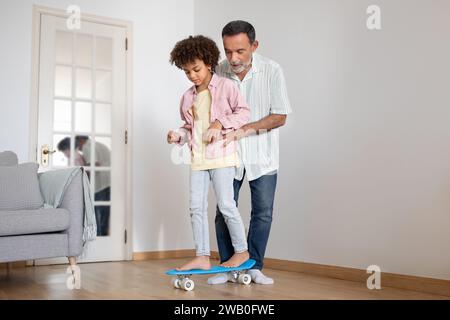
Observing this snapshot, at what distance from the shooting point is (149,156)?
178 inches

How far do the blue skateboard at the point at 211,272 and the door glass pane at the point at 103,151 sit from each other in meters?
Answer: 1.86

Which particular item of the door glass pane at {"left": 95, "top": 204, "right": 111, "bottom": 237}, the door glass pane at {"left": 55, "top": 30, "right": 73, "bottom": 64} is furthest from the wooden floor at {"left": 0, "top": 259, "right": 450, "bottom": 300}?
the door glass pane at {"left": 55, "top": 30, "right": 73, "bottom": 64}

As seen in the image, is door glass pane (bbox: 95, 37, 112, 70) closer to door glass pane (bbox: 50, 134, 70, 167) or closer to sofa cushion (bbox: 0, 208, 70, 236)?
door glass pane (bbox: 50, 134, 70, 167)

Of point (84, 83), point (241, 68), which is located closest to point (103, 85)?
point (84, 83)

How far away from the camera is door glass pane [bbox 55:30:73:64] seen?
13.7 ft

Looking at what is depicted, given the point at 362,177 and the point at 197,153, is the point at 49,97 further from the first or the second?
the point at 362,177

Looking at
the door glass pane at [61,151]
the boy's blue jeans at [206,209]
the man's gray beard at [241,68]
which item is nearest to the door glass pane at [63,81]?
the door glass pane at [61,151]

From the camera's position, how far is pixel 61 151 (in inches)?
163

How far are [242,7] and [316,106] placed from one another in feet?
3.99

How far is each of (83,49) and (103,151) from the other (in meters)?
0.83

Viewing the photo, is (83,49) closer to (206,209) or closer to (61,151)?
(61,151)

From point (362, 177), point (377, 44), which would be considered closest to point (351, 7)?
point (377, 44)

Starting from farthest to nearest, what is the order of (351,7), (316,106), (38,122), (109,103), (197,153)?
(109,103), (38,122), (316,106), (351,7), (197,153)
